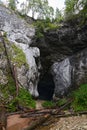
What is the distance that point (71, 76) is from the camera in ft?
48.9

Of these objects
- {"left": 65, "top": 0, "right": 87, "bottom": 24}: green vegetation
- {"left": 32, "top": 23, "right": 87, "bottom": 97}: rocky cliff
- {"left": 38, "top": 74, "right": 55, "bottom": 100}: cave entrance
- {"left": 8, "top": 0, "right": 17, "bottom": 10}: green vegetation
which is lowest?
{"left": 38, "top": 74, "right": 55, "bottom": 100}: cave entrance

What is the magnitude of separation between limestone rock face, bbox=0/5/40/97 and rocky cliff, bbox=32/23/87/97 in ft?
2.63

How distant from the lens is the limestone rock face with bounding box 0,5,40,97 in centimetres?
1370

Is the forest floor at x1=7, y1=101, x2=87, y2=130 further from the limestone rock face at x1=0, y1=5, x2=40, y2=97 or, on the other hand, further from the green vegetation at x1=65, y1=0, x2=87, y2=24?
the green vegetation at x1=65, y1=0, x2=87, y2=24

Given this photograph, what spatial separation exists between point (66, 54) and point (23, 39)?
122 inches

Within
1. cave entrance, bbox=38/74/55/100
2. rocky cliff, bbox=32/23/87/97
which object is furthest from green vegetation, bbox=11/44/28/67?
cave entrance, bbox=38/74/55/100

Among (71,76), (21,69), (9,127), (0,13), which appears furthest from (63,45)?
(9,127)

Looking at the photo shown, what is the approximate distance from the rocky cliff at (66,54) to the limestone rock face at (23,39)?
0.80 m

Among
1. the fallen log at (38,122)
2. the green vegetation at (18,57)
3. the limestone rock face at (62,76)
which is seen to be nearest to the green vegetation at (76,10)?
the limestone rock face at (62,76)

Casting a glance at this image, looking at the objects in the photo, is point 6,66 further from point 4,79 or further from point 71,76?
point 71,76

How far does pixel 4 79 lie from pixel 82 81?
181 inches

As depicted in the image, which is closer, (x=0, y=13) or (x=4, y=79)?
(x=4, y=79)

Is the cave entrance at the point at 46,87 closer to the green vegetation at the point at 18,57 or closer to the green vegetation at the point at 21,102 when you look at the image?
the green vegetation at the point at 18,57

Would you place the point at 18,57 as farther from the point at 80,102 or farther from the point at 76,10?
the point at 80,102
